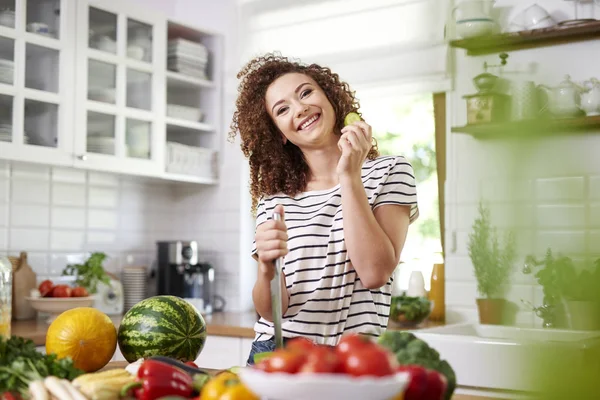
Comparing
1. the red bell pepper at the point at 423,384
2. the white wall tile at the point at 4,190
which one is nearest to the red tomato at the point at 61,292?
the white wall tile at the point at 4,190

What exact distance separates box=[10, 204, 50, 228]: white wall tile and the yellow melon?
218 cm

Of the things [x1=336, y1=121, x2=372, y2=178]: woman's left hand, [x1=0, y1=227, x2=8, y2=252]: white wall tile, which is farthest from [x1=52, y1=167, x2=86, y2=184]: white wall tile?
[x1=336, y1=121, x2=372, y2=178]: woman's left hand

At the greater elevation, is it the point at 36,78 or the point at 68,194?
the point at 36,78

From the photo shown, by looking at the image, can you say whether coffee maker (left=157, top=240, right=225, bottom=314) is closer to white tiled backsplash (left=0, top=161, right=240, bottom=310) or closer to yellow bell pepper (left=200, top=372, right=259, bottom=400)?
white tiled backsplash (left=0, top=161, right=240, bottom=310)

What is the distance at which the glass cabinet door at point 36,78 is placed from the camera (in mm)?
3180

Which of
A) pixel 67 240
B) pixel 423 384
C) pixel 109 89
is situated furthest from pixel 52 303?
pixel 423 384

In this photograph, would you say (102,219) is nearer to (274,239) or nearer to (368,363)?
(274,239)

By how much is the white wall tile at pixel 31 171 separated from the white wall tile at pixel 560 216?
3.54m

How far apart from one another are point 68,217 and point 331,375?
337 centimetres

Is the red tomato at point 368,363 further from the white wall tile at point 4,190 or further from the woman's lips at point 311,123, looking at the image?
the white wall tile at point 4,190

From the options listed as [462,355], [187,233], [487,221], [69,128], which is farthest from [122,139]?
[487,221]

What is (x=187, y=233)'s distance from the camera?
4.40 metres

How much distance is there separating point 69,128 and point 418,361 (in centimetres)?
281

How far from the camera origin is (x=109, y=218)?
406 centimetres
